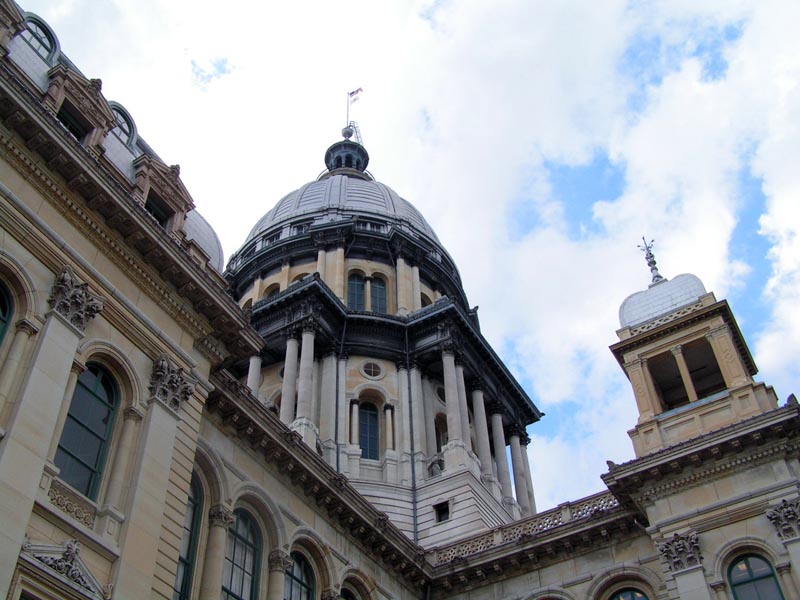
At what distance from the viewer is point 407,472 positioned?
152 ft

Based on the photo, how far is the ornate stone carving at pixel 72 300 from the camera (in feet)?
66.3

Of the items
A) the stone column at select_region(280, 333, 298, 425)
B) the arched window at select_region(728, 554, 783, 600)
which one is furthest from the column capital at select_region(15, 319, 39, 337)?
the stone column at select_region(280, 333, 298, 425)

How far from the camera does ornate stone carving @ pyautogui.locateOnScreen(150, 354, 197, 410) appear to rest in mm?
22391

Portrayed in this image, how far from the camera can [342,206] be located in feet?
209

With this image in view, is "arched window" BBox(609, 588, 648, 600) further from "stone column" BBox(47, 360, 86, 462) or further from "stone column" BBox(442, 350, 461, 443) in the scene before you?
"stone column" BBox(47, 360, 86, 462)

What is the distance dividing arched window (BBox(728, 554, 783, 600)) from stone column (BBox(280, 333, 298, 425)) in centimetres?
2561

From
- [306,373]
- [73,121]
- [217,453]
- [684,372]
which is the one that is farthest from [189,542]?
[306,373]

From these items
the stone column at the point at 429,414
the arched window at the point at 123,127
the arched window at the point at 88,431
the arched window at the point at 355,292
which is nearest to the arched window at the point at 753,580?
the arched window at the point at 88,431

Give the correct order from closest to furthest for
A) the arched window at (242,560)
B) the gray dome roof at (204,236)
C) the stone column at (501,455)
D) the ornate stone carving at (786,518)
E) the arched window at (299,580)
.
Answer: the arched window at (242,560) < the ornate stone carving at (786,518) < the arched window at (299,580) < the gray dome roof at (204,236) < the stone column at (501,455)

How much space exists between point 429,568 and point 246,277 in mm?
32240

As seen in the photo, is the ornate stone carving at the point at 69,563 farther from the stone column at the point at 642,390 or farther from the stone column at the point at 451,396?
the stone column at the point at 451,396

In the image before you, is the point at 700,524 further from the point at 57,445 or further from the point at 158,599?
the point at 57,445

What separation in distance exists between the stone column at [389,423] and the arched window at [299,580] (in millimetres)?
19985

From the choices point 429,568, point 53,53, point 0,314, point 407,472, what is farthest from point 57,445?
point 407,472
